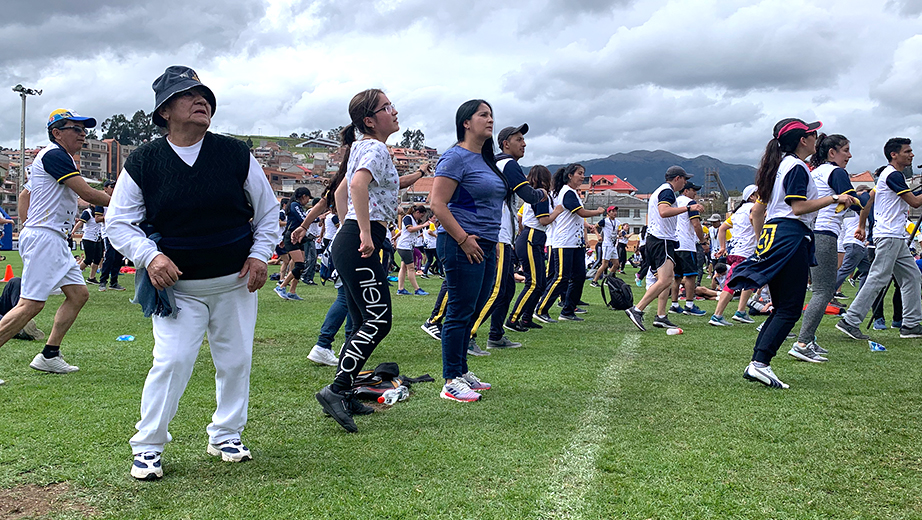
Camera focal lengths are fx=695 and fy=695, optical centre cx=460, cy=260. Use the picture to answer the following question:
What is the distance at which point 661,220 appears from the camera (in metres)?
9.43

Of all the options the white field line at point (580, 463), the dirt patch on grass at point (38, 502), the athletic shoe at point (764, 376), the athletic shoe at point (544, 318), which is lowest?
the athletic shoe at point (544, 318)

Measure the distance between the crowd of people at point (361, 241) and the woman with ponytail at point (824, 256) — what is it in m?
0.02

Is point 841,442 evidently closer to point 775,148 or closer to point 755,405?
point 755,405

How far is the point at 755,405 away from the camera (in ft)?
15.4

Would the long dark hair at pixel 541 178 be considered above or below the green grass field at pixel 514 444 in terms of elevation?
above

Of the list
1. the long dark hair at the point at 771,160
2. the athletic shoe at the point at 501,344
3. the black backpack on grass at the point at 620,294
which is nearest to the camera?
the long dark hair at the point at 771,160

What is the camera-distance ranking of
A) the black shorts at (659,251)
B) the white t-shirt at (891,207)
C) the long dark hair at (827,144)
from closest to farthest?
the long dark hair at (827,144), the white t-shirt at (891,207), the black shorts at (659,251)

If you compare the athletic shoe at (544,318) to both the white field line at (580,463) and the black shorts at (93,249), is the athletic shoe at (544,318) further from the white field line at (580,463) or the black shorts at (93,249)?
the black shorts at (93,249)

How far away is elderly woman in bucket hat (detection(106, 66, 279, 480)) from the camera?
126 inches

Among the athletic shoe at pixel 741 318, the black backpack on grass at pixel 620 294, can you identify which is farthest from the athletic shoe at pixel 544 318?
the athletic shoe at pixel 741 318

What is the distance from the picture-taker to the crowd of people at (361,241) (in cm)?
325

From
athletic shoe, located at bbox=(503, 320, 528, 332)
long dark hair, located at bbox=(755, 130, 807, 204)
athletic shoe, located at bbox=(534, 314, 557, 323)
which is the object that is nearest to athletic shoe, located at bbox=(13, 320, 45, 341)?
athletic shoe, located at bbox=(503, 320, 528, 332)

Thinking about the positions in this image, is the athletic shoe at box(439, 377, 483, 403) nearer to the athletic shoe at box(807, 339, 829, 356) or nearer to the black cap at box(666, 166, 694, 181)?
the athletic shoe at box(807, 339, 829, 356)

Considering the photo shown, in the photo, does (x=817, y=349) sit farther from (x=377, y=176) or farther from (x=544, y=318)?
(x=377, y=176)
